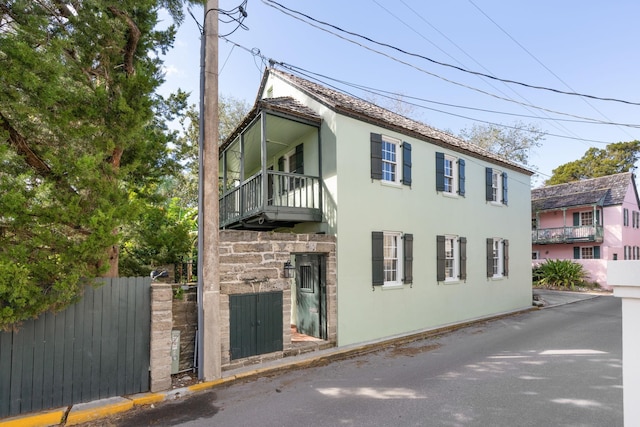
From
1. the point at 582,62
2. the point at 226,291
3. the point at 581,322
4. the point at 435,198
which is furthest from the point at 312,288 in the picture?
the point at 582,62

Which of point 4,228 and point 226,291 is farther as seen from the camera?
point 226,291

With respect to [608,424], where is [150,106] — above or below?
above

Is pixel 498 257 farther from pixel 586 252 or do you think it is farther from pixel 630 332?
pixel 586 252

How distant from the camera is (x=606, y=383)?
5824mm

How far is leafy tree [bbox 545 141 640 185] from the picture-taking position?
34.2 metres

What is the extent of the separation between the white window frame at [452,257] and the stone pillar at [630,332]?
9.01m

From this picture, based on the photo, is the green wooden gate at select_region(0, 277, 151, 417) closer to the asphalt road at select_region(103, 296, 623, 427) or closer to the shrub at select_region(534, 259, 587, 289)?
the asphalt road at select_region(103, 296, 623, 427)

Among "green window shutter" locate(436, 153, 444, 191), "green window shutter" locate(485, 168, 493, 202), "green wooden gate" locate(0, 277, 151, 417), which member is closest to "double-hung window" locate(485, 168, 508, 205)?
"green window shutter" locate(485, 168, 493, 202)

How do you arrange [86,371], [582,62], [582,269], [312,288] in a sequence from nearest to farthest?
[86,371] < [312,288] < [582,62] < [582,269]

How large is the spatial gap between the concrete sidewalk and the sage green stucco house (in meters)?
0.40

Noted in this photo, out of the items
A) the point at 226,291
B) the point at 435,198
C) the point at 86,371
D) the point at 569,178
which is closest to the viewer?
the point at 86,371

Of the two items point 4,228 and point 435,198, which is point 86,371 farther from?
point 435,198

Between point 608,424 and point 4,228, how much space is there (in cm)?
844

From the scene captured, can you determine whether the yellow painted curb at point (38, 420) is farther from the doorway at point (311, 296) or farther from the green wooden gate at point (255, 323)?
the doorway at point (311, 296)
